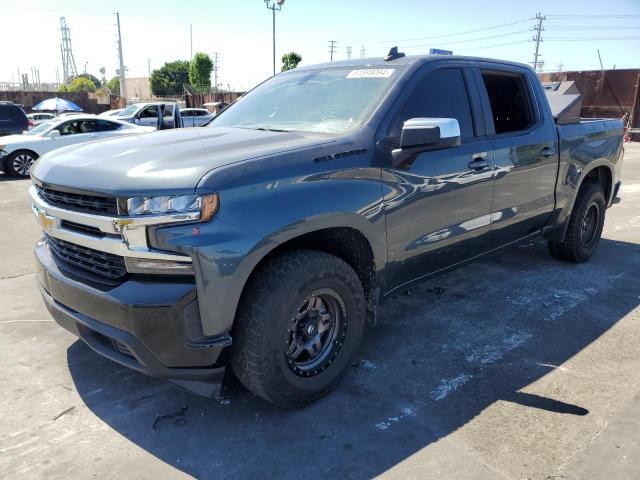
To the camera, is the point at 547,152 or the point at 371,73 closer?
the point at 371,73

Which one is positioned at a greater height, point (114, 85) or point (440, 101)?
point (114, 85)

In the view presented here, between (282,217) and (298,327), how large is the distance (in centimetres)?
69

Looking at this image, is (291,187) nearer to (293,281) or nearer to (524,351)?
(293,281)

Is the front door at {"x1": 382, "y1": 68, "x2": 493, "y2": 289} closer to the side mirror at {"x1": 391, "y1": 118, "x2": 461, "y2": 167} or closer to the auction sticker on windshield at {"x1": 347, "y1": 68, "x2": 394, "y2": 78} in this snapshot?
the side mirror at {"x1": 391, "y1": 118, "x2": 461, "y2": 167}

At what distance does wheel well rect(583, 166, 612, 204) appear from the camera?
5503 millimetres

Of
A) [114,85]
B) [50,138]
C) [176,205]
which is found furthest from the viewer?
[114,85]

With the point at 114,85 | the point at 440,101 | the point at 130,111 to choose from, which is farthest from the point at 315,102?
the point at 114,85

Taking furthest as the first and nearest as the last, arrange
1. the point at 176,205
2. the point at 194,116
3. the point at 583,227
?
the point at 194,116, the point at 583,227, the point at 176,205

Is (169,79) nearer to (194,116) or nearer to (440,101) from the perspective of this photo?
(194,116)

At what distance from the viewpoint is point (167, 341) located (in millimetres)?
2443

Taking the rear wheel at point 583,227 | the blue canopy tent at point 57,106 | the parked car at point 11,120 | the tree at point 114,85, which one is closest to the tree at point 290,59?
the blue canopy tent at point 57,106

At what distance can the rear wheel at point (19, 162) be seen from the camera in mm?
12242

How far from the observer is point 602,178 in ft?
18.6

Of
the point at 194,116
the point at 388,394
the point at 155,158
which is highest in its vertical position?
the point at 155,158
